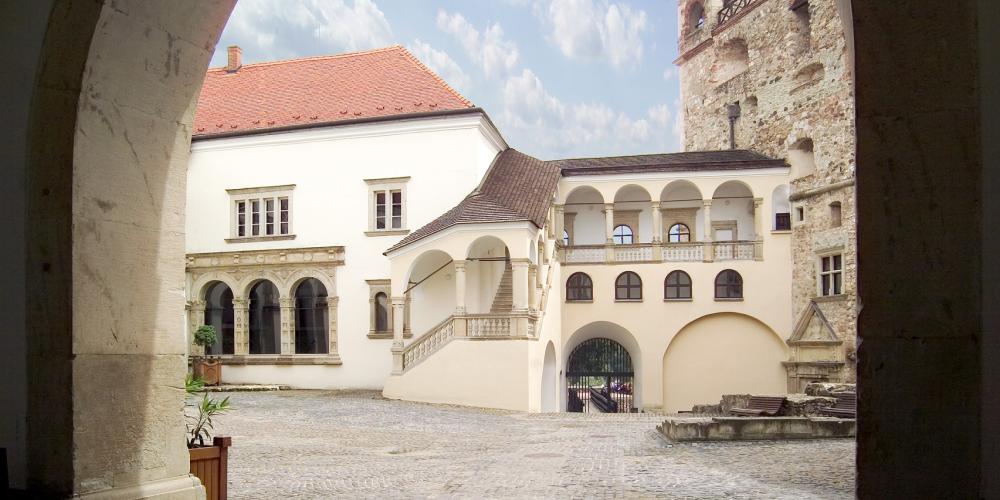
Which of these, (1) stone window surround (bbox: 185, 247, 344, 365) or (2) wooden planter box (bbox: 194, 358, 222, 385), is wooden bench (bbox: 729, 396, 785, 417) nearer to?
(1) stone window surround (bbox: 185, 247, 344, 365)

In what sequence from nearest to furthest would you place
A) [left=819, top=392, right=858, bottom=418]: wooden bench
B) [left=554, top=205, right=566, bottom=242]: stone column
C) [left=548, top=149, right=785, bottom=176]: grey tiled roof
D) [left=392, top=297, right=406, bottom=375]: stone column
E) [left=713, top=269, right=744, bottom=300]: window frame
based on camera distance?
[left=819, top=392, right=858, bottom=418]: wooden bench < [left=392, top=297, right=406, bottom=375]: stone column < [left=713, top=269, right=744, bottom=300]: window frame < [left=548, top=149, right=785, bottom=176]: grey tiled roof < [left=554, top=205, right=566, bottom=242]: stone column

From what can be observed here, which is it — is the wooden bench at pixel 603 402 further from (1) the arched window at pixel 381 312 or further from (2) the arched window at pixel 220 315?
(2) the arched window at pixel 220 315

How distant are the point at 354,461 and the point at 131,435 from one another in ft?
23.4

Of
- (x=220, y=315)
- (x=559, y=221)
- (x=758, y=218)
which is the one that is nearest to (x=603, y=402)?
(x=559, y=221)

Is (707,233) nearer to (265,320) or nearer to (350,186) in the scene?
(350,186)

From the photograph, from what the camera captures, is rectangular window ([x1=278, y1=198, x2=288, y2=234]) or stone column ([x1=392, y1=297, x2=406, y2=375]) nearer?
stone column ([x1=392, y1=297, x2=406, y2=375])

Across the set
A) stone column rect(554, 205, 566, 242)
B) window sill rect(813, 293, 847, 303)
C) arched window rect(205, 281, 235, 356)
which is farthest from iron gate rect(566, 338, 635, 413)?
arched window rect(205, 281, 235, 356)

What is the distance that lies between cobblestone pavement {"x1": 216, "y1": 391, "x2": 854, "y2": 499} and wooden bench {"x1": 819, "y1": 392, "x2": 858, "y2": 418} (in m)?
2.56

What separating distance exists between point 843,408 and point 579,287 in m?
15.2

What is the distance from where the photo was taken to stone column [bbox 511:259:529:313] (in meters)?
22.3

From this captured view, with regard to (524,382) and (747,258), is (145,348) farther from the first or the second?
(747,258)

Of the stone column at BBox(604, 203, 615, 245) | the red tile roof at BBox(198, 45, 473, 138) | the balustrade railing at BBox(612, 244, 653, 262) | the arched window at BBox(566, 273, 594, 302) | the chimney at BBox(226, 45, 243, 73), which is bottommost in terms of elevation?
the arched window at BBox(566, 273, 594, 302)

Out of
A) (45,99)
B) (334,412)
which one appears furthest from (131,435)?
(334,412)

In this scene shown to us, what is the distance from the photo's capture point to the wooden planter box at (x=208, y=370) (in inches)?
1050
